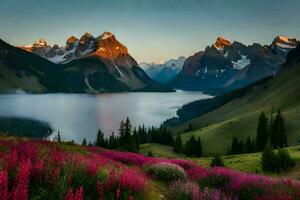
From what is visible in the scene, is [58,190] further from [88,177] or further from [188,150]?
[188,150]

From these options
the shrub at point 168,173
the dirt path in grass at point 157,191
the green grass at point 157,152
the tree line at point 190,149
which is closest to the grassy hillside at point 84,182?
the dirt path in grass at point 157,191

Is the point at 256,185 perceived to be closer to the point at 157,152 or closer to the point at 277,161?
the point at 277,161

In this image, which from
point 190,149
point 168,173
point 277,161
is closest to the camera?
point 168,173

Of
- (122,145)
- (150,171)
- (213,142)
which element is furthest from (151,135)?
(150,171)

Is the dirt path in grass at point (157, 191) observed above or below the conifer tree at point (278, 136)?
below

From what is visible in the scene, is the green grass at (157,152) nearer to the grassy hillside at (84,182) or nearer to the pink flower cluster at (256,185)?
the pink flower cluster at (256,185)

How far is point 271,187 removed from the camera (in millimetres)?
11875

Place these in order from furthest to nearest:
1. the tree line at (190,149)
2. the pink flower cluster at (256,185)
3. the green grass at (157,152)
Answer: the tree line at (190,149), the green grass at (157,152), the pink flower cluster at (256,185)

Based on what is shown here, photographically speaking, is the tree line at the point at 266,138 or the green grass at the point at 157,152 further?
the tree line at the point at 266,138

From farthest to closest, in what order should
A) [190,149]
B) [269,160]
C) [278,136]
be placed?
Answer: 1. [190,149]
2. [278,136]
3. [269,160]

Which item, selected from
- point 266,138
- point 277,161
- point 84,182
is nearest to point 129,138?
point 266,138

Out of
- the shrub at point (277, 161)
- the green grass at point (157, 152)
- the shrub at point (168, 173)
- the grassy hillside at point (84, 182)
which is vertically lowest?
the green grass at point (157, 152)

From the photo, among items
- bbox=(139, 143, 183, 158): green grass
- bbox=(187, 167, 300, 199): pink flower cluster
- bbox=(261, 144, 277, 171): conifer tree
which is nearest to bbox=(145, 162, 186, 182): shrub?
bbox=(187, 167, 300, 199): pink flower cluster

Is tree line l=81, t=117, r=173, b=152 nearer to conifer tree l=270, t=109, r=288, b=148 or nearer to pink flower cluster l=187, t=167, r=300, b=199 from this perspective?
conifer tree l=270, t=109, r=288, b=148
